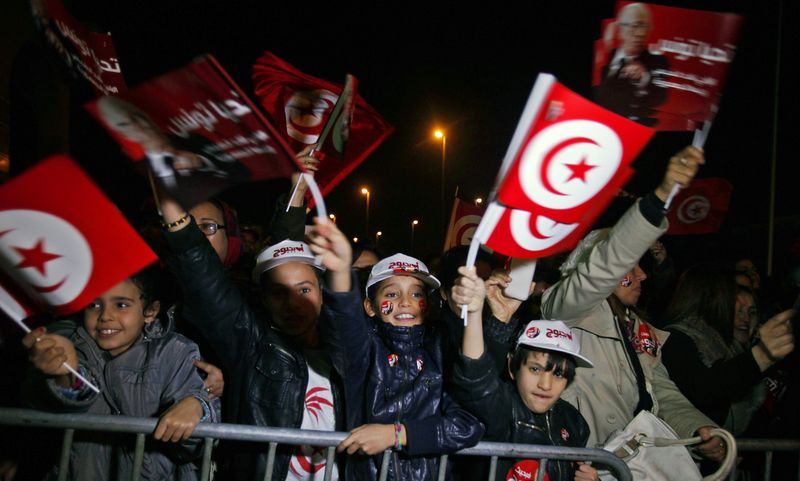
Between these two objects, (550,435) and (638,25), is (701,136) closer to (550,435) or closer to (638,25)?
(638,25)

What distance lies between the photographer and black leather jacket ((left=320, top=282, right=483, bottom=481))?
2389 mm

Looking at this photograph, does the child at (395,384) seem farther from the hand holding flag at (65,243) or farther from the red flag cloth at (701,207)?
the red flag cloth at (701,207)

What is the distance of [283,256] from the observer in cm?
306

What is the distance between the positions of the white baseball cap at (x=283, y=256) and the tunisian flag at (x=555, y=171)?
4.05 ft

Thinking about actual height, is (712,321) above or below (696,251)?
below

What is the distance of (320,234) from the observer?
7.07 feet

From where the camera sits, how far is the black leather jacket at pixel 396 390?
2389mm

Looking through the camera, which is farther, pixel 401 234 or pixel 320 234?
pixel 401 234

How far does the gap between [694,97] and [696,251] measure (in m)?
16.2

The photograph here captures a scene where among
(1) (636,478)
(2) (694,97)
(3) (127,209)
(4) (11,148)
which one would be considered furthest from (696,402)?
(4) (11,148)

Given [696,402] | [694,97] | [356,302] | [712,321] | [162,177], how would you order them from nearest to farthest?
[162,177] < [356,302] < [694,97] < [696,402] < [712,321]

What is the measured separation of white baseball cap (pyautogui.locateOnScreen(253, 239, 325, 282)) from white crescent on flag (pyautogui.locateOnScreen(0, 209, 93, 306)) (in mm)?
1063

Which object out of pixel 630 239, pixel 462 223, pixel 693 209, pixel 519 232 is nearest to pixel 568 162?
pixel 519 232

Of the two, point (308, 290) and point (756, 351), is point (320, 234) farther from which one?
point (756, 351)
